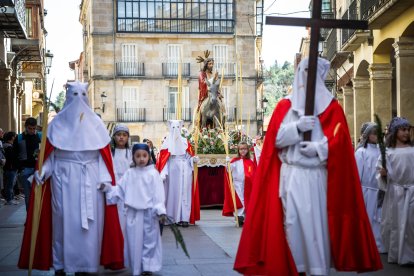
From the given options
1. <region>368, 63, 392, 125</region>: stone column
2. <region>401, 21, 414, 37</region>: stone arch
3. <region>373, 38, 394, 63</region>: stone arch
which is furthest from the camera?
<region>368, 63, 392, 125</region>: stone column

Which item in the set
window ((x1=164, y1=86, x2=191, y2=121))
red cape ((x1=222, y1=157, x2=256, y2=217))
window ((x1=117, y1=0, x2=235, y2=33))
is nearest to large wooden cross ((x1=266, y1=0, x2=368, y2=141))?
red cape ((x1=222, y1=157, x2=256, y2=217))

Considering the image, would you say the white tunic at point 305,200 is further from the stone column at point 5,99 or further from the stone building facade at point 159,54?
the stone building facade at point 159,54

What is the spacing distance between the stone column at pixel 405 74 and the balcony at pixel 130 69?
112 feet

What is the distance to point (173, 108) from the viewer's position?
53.3 meters

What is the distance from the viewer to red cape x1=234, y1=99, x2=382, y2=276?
7.25m

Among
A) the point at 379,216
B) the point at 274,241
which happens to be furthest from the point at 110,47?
the point at 274,241

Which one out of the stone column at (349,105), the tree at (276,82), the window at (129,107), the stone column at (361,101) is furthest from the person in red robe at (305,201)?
the tree at (276,82)

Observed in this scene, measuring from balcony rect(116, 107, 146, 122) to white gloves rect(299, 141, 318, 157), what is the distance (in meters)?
45.8

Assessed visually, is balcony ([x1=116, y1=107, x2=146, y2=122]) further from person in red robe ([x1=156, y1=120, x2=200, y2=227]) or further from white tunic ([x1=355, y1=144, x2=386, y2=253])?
white tunic ([x1=355, y1=144, x2=386, y2=253])

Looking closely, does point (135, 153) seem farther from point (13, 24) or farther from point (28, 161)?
point (13, 24)

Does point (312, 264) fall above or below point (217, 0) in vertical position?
below

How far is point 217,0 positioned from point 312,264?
4814cm

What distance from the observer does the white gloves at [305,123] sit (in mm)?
7234

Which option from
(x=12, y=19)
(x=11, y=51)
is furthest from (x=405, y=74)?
(x=11, y=51)
